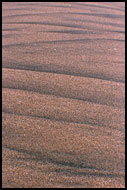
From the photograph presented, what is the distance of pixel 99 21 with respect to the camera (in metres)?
4.14

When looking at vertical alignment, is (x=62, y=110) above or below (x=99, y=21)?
below

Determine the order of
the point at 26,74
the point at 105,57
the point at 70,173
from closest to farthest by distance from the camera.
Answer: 1. the point at 70,173
2. the point at 26,74
3. the point at 105,57

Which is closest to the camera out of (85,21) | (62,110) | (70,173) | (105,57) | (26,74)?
(70,173)

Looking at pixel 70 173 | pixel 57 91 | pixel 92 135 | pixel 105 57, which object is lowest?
pixel 70 173

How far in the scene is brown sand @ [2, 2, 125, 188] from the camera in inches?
61.1

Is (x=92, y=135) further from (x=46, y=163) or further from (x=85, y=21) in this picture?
(x=85, y=21)

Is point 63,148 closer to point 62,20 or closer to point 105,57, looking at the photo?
point 105,57

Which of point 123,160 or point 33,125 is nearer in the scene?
point 123,160

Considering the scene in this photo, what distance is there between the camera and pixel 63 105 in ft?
6.88

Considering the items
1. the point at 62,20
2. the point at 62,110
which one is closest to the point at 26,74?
the point at 62,110

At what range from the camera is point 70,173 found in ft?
5.03

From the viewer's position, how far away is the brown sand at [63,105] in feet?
5.09

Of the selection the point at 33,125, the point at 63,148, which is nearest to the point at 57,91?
the point at 33,125

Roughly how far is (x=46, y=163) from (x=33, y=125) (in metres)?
0.36
